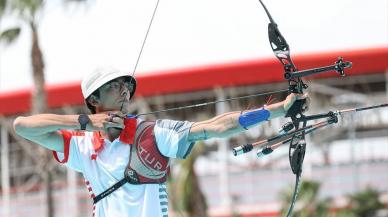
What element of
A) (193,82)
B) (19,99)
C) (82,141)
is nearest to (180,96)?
(193,82)

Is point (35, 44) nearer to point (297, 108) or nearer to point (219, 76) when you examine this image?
point (219, 76)

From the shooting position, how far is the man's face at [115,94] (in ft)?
23.8

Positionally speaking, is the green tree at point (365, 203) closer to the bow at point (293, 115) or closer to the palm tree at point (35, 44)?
the palm tree at point (35, 44)

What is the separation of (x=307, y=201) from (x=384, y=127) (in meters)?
9.87

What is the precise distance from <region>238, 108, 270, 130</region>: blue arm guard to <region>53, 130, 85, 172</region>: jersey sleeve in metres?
1.11

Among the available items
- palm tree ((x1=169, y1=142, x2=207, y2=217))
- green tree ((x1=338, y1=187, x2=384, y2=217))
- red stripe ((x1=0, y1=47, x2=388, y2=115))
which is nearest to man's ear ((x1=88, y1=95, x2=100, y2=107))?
palm tree ((x1=169, y1=142, x2=207, y2=217))

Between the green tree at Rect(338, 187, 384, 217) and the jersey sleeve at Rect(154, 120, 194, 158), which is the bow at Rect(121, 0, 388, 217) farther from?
the green tree at Rect(338, 187, 384, 217)

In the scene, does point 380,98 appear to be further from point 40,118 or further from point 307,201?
point 40,118

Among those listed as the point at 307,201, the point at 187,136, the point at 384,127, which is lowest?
the point at 187,136

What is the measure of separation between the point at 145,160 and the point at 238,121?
63 cm

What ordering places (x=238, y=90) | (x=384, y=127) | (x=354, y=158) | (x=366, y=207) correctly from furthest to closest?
(x=384, y=127) → (x=238, y=90) → (x=354, y=158) → (x=366, y=207)

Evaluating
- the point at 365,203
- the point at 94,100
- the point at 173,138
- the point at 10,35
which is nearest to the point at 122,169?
the point at 173,138

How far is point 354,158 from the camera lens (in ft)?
106

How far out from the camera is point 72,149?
293 inches
